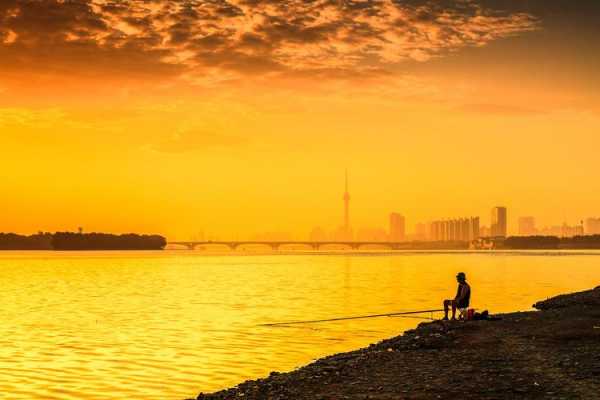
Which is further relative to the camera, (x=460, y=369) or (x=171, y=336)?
(x=171, y=336)

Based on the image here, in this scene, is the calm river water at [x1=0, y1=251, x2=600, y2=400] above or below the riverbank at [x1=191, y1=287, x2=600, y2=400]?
below

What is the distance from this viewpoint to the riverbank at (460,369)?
796 inches

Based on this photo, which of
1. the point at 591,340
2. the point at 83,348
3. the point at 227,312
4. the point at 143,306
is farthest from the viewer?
the point at 143,306

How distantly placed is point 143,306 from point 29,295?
2341cm

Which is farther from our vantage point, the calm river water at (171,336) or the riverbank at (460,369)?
the calm river water at (171,336)

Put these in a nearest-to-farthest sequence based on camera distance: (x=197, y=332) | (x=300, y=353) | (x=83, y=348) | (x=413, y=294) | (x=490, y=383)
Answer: (x=490, y=383) → (x=300, y=353) → (x=83, y=348) → (x=197, y=332) → (x=413, y=294)

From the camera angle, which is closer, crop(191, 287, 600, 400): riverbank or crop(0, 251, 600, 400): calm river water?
crop(191, 287, 600, 400): riverbank

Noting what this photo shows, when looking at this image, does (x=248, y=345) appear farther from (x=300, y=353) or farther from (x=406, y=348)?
(x=406, y=348)

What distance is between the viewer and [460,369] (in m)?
23.8

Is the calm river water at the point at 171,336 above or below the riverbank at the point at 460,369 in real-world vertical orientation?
below

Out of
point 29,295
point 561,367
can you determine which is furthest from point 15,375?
point 29,295

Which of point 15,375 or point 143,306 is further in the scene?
point 143,306

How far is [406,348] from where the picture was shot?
3044 cm

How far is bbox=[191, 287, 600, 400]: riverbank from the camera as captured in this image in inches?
796
